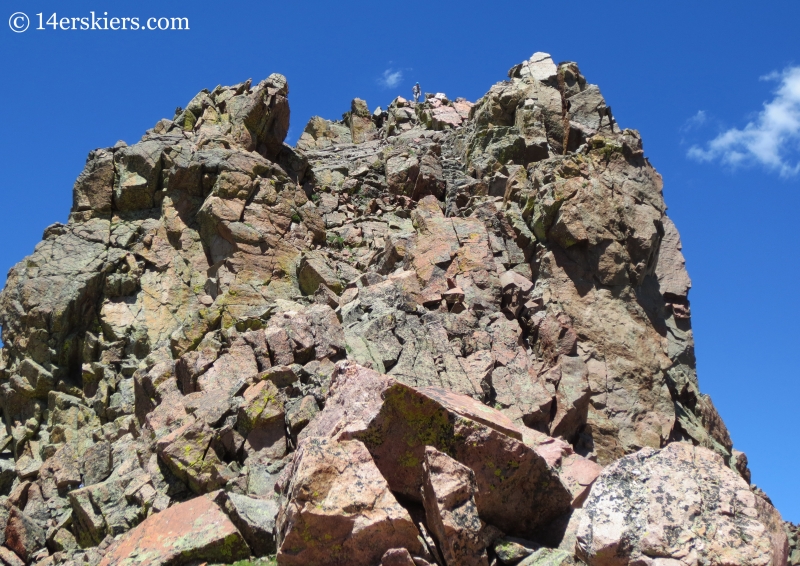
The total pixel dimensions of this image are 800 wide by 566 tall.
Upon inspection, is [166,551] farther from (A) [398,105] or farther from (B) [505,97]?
(A) [398,105]

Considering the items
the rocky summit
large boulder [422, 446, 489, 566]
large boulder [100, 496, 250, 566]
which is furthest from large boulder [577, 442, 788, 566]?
large boulder [100, 496, 250, 566]

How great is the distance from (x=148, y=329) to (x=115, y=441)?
6.97 meters

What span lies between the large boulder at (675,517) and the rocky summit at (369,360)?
0.05 metres

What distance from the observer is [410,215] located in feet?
144

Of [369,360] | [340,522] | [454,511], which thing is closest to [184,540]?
[340,522]

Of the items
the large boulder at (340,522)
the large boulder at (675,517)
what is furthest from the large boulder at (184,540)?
the large boulder at (675,517)

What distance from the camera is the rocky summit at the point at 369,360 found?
16.2 metres

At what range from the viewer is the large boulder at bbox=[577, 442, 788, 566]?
13.6 m

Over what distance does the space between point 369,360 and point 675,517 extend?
1442 centimetres

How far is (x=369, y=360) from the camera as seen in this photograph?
27.2 metres

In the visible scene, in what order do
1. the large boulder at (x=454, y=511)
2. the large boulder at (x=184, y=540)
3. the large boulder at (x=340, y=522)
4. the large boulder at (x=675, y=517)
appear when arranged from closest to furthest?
the large boulder at (x=675, y=517)
the large boulder at (x=340, y=522)
the large boulder at (x=454, y=511)
the large boulder at (x=184, y=540)

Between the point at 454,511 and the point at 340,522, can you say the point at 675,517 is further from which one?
the point at 340,522

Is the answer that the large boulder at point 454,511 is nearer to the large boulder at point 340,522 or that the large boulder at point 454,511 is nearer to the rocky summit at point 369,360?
the rocky summit at point 369,360

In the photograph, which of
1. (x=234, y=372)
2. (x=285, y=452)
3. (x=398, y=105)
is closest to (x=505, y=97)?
(x=398, y=105)
